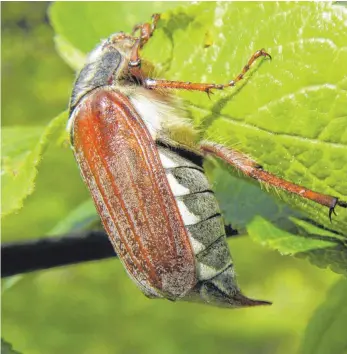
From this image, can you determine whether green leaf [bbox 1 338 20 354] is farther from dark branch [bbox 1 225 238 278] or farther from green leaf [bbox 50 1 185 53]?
green leaf [bbox 50 1 185 53]

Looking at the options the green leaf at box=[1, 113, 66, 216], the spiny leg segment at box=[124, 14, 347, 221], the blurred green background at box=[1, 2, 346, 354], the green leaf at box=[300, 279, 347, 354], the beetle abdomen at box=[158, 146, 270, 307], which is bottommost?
the blurred green background at box=[1, 2, 346, 354]

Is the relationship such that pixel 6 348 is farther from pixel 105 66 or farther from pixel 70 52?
pixel 70 52

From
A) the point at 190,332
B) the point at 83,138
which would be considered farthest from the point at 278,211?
the point at 190,332

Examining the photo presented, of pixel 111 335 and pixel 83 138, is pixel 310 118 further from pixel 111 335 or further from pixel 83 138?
pixel 111 335

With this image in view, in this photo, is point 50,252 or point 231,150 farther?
point 50,252

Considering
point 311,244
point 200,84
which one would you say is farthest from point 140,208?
point 311,244

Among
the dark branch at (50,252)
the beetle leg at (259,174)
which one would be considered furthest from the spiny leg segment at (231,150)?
the dark branch at (50,252)

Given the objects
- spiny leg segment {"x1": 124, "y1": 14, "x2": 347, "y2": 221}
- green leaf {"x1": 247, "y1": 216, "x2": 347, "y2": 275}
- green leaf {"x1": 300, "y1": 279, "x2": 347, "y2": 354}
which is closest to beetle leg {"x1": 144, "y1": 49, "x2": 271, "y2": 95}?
spiny leg segment {"x1": 124, "y1": 14, "x2": 347, "y2": 221}
